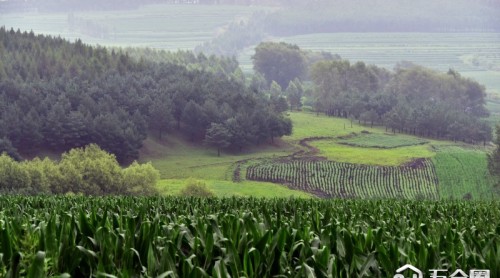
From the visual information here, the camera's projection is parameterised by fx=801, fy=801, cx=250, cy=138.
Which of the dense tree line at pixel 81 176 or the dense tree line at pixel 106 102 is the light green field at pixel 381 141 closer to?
the dense tree line at pixel 106 102

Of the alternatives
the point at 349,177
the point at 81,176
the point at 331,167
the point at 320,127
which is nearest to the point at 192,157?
the point at 331,167

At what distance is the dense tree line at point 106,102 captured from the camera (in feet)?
422

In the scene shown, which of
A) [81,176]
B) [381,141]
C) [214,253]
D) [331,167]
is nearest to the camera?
[214,253]

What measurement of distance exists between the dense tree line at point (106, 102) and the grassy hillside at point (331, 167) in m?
4.51

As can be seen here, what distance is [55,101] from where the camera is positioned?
137 metres

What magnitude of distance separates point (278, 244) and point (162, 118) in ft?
450

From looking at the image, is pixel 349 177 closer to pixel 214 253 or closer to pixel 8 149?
pixel 8 149

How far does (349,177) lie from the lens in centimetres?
13262

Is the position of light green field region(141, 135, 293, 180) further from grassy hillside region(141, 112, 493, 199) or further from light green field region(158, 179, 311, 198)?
light green field region(158, 179, 311, 198)

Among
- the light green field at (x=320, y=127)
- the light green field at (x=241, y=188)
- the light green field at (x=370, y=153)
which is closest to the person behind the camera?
the light green field at (x=241, y=188)

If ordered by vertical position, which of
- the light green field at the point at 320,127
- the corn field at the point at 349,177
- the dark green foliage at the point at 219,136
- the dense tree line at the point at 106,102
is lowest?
the corn field at the point at 349,177

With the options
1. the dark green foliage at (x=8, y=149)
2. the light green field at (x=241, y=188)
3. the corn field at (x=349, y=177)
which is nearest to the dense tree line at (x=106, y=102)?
the dark green foliage at (x=8, y=149)

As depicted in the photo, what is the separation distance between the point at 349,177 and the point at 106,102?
44.1m

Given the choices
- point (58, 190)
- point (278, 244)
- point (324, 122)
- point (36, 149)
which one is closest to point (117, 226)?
point (278, 244)
